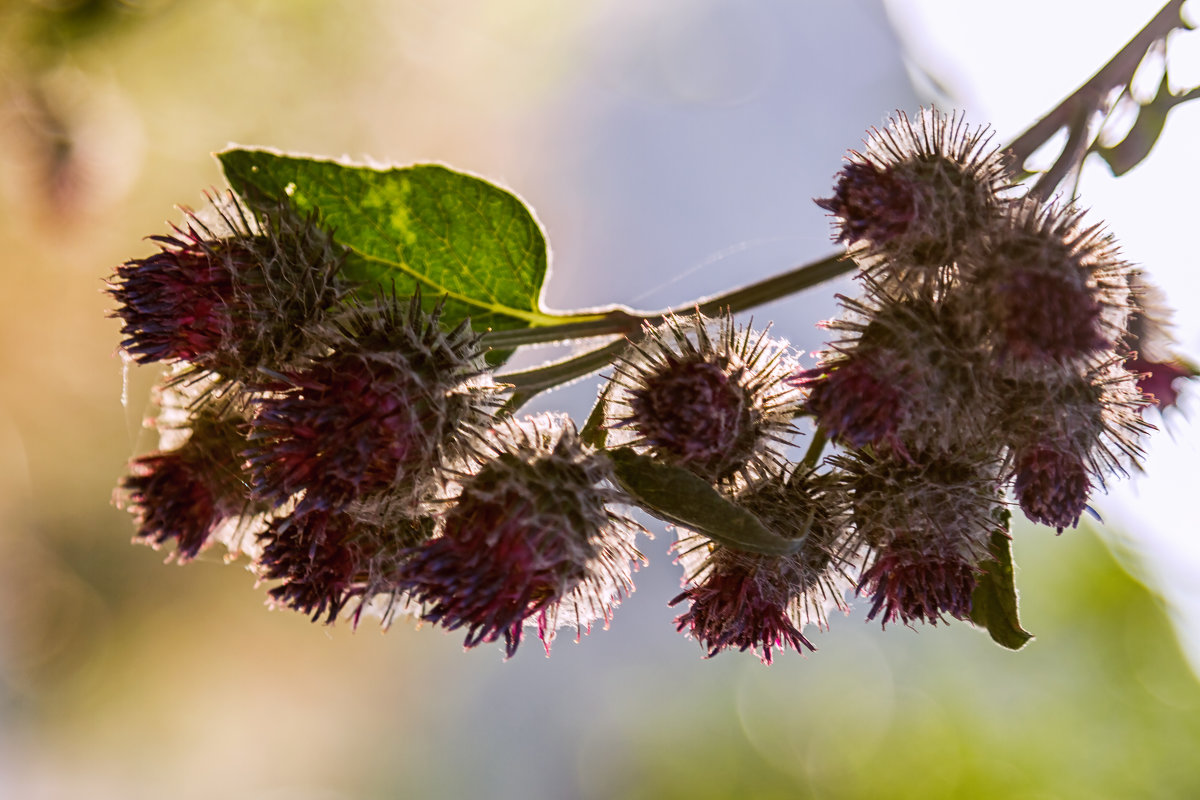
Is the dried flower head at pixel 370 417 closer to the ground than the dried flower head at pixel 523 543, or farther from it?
farther from it

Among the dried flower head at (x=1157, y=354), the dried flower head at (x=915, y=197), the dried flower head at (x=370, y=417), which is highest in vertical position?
the dried flower head at (x=1157, y=354)

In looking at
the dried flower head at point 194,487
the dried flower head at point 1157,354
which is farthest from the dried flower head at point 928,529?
the dried flower head at point 194,487

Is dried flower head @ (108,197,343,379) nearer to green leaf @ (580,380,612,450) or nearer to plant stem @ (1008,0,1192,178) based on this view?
green leaf @ (580,380,612,450)

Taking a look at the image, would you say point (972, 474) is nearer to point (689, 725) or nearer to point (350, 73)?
point (350, 73)

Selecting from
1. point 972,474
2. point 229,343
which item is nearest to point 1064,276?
point 972,474

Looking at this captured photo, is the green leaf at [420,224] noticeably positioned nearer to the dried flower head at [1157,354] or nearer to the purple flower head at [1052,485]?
the purple flower head at [1052,485]

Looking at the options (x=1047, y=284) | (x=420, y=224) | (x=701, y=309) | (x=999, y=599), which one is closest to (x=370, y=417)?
(x=420, y=224)

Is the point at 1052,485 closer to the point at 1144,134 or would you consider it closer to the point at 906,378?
the point at 906,378

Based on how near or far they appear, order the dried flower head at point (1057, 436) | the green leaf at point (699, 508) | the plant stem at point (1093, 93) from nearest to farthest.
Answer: the green leaf at point (699, 508) → the dried flower head at point (1057, 436) → the plant stem at point (1093, 93)
